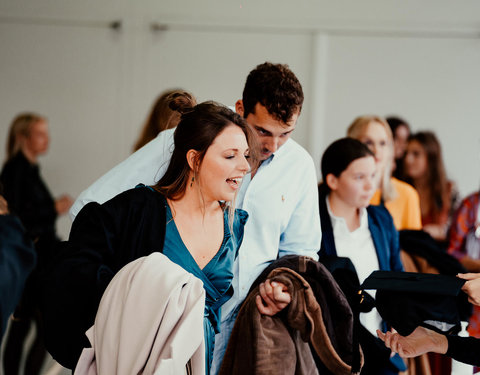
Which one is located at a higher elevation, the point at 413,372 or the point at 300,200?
the point at 300,200

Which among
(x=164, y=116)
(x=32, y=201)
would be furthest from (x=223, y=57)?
(x=32, y=201)

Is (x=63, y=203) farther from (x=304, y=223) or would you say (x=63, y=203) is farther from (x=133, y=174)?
(x=304, y=223)

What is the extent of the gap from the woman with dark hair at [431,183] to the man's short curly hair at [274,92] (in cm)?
126

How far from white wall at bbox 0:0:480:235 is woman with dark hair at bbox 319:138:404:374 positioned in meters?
0.10

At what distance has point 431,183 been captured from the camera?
2396 mm

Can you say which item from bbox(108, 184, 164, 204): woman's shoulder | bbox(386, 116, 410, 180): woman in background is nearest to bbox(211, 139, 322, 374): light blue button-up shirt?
bbox(108, 184, 164, 204): woman's shoulder

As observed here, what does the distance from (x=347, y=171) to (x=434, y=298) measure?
0.36 meters

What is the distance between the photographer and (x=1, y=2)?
167cm

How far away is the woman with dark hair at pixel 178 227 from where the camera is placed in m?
1.00

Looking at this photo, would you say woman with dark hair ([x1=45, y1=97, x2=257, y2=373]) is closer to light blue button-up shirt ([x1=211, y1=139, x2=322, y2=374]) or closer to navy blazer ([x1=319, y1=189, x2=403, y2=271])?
light blue button-up shirt ([x1=211, y1=139, x2=322, y2=374])

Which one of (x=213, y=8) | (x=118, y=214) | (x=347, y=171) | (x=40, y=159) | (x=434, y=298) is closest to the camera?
(x=118, y=214)

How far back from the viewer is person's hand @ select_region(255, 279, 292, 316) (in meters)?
1.13

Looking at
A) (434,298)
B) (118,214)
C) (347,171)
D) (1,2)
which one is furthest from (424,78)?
(1,2)

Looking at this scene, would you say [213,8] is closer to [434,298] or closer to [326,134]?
Answer: [326,134]
